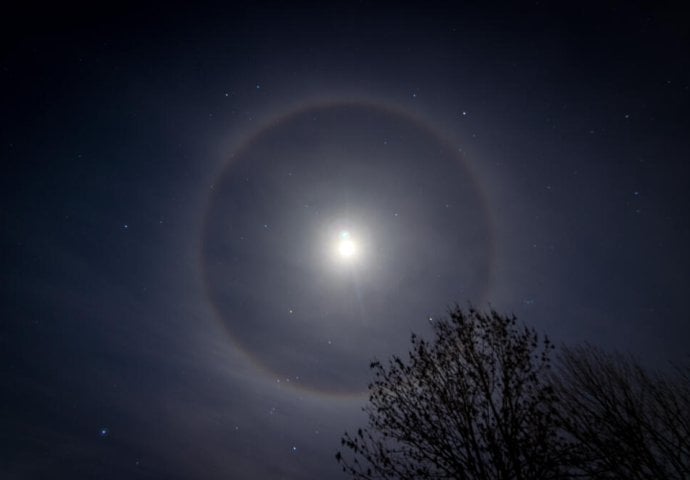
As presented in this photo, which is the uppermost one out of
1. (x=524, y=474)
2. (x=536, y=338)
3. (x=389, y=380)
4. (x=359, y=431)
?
(x=536, y=338)

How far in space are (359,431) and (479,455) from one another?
3150 mm

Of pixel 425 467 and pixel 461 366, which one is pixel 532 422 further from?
pixel 425 467

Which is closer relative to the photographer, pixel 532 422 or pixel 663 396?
pixel 532 422

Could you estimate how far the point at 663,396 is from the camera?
11.4 meters

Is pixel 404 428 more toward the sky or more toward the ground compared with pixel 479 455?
more toward the sky

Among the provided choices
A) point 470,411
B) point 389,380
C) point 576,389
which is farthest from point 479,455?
point 576,389

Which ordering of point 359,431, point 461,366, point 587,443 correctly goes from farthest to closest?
point 587,443 < point 461,366 < point 359,431

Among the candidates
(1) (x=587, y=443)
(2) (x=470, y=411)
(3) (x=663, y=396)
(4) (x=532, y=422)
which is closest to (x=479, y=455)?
(2) (x=470, y=411)

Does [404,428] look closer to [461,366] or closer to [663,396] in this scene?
[461,366]

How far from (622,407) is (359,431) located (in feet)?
30.7

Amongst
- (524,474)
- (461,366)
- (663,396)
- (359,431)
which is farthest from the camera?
(663,396)

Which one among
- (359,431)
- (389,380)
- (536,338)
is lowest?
(359,431)

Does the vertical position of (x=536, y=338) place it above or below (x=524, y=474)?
above

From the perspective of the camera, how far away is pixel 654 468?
10125 mm
